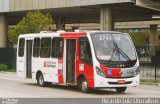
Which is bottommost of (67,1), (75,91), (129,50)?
(75,91)

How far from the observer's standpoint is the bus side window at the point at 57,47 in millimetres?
22859

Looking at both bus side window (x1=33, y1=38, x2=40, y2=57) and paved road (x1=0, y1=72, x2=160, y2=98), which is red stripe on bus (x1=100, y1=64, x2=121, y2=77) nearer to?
paved road (x1=0, y1=72, x2=160, y2=98)

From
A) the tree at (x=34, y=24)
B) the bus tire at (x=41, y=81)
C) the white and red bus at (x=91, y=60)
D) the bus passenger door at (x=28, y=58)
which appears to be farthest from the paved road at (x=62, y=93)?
the tree at (x=34, y=24)

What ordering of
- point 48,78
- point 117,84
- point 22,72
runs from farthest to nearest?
point 22,72 → point 48,78 → point 117,84

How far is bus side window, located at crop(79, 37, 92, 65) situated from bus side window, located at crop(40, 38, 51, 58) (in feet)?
10.1

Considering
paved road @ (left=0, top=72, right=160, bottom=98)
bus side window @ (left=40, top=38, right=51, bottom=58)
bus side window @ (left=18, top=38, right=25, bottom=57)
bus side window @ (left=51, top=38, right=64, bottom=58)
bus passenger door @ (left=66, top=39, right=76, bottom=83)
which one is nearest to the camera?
paved road @ (left=0, top=72, right=160, bottom=98)

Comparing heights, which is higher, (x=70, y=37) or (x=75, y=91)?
(x=70, y=37)

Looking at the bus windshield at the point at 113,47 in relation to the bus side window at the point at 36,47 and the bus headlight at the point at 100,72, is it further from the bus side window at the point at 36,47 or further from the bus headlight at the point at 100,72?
the bus side window at the point at 36,47

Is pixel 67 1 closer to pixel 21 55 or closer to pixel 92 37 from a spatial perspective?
pixel 21 55

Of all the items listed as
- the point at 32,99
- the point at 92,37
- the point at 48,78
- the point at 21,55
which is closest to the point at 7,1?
the point at 21,55

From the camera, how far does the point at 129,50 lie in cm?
2103

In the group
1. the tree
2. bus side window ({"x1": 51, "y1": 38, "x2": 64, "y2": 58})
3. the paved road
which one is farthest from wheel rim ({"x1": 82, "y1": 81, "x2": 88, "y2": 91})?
the tree

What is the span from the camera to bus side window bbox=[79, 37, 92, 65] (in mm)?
20719

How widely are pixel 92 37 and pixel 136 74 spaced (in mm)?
2407
